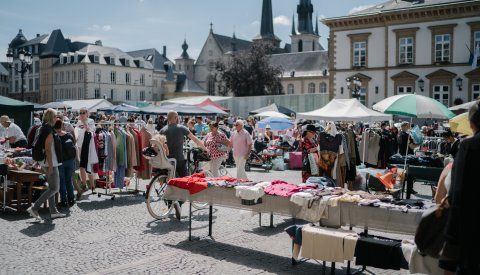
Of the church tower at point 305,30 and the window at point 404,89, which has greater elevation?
the church tower at point 305,30

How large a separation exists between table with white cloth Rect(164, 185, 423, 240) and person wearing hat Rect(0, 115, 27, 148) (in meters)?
7.87

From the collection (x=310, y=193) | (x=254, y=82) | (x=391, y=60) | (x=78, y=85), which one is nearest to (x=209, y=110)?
(x=310, y=193)

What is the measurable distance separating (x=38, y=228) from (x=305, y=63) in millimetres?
A: 83309

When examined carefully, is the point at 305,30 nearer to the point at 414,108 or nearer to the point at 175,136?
the point at 414,108

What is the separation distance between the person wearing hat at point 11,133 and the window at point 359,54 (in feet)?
112

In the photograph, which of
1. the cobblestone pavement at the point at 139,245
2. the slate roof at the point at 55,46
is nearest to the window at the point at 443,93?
the cobblestone pavement at the point at 139,245

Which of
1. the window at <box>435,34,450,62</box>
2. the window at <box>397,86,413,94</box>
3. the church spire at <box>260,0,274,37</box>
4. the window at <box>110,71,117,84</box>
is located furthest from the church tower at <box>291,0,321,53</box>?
the window at <box>435,34,450,62</box>

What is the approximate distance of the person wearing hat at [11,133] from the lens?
42.1 feet

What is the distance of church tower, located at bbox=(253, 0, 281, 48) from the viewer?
→ 109 m

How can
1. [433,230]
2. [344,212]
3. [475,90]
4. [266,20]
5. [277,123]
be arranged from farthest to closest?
[266,20], [475,90], [277,123], [344,212], [433,230]

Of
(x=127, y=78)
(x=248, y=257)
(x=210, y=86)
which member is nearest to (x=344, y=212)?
(x=248, y=257)

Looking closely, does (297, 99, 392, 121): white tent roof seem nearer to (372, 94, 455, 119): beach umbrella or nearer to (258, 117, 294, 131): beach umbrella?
(372, 94, 455, 119): beach umbrella

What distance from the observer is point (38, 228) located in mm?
8453

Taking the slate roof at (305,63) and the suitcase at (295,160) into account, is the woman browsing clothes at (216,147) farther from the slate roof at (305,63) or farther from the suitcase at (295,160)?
the slate roof at (305,63)
